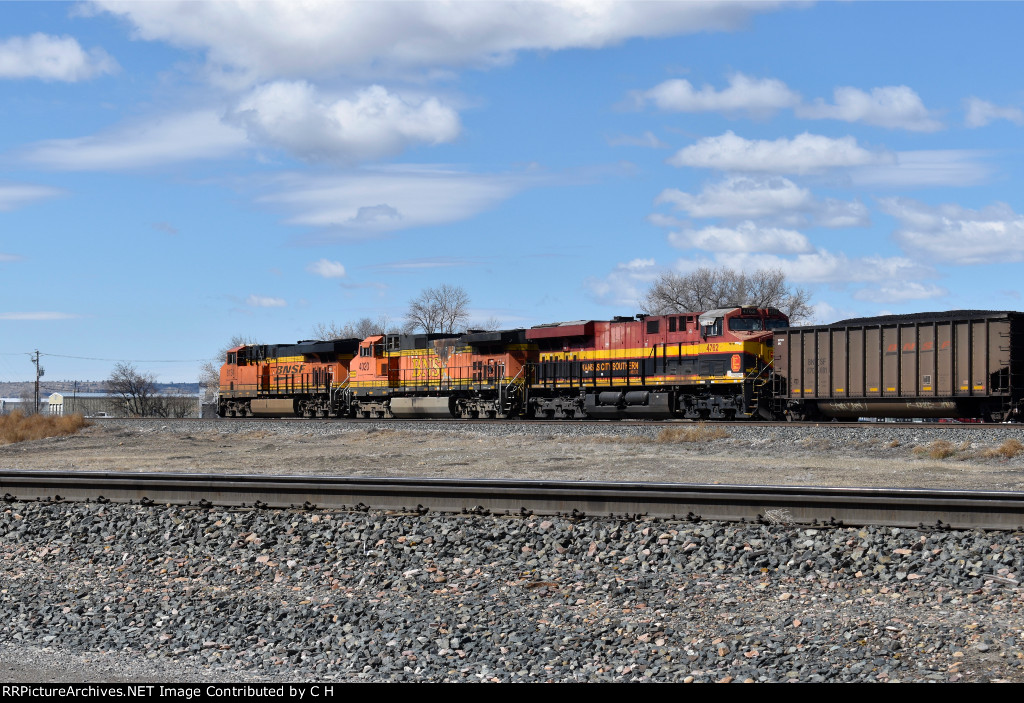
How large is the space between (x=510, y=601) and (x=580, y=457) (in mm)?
12501

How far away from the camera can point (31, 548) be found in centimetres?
1101

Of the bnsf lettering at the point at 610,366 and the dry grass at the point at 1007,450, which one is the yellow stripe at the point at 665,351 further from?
the dry grass at the point at 1007,450

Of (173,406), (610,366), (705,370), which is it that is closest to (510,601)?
(705,370)

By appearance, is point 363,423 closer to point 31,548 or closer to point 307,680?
point 31,548

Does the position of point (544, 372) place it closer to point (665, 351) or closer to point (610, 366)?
point (610, 366)

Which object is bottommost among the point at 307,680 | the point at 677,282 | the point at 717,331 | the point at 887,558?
the point at 307,680

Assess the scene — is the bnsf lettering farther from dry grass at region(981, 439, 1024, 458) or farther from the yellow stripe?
dry grass at region(981, 439, 1024, 458)

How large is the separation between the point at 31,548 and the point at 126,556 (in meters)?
1.46

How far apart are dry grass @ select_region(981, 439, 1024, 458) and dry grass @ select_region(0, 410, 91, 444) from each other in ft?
92.1

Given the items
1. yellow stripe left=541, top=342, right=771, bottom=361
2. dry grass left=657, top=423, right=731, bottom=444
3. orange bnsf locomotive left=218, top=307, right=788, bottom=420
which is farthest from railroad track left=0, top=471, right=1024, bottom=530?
orange bnsf locomotive left=218, top=307, right=788, bottom=420

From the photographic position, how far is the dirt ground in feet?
54.8

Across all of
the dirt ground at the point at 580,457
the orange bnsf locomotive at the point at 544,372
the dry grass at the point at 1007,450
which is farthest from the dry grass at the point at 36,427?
the dry grass at the point at 1007,450

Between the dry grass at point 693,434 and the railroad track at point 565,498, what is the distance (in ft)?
36.6
